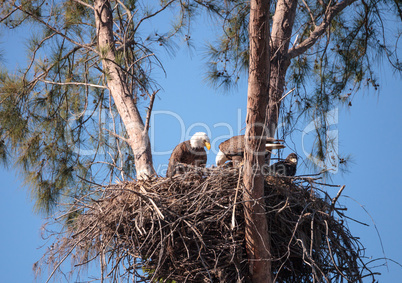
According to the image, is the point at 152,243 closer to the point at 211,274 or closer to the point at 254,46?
the point at 211,274

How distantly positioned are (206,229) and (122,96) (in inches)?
74.2

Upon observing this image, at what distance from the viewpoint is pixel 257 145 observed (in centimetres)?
390

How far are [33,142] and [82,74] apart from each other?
0.93m

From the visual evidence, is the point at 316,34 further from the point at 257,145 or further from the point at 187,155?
the point at 257,145

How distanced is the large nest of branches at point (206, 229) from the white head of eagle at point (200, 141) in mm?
1042

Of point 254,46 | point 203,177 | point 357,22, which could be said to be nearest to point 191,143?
point 203,177

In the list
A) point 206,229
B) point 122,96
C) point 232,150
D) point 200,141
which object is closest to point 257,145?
point 206,229

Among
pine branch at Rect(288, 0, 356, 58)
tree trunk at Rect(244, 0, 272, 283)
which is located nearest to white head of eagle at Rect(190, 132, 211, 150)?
pine branch at Rect(288, 0, 356, 58)

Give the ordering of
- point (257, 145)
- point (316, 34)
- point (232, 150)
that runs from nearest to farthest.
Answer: point (257, 145)
point (232, 150)
point (316, 34)

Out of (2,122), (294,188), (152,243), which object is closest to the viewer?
(152,243)

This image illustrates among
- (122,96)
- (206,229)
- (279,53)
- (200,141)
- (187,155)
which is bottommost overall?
(206,229)

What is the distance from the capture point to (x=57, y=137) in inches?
243

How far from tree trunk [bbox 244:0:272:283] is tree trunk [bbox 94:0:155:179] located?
130cm

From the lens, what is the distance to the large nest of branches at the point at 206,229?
4.04m
